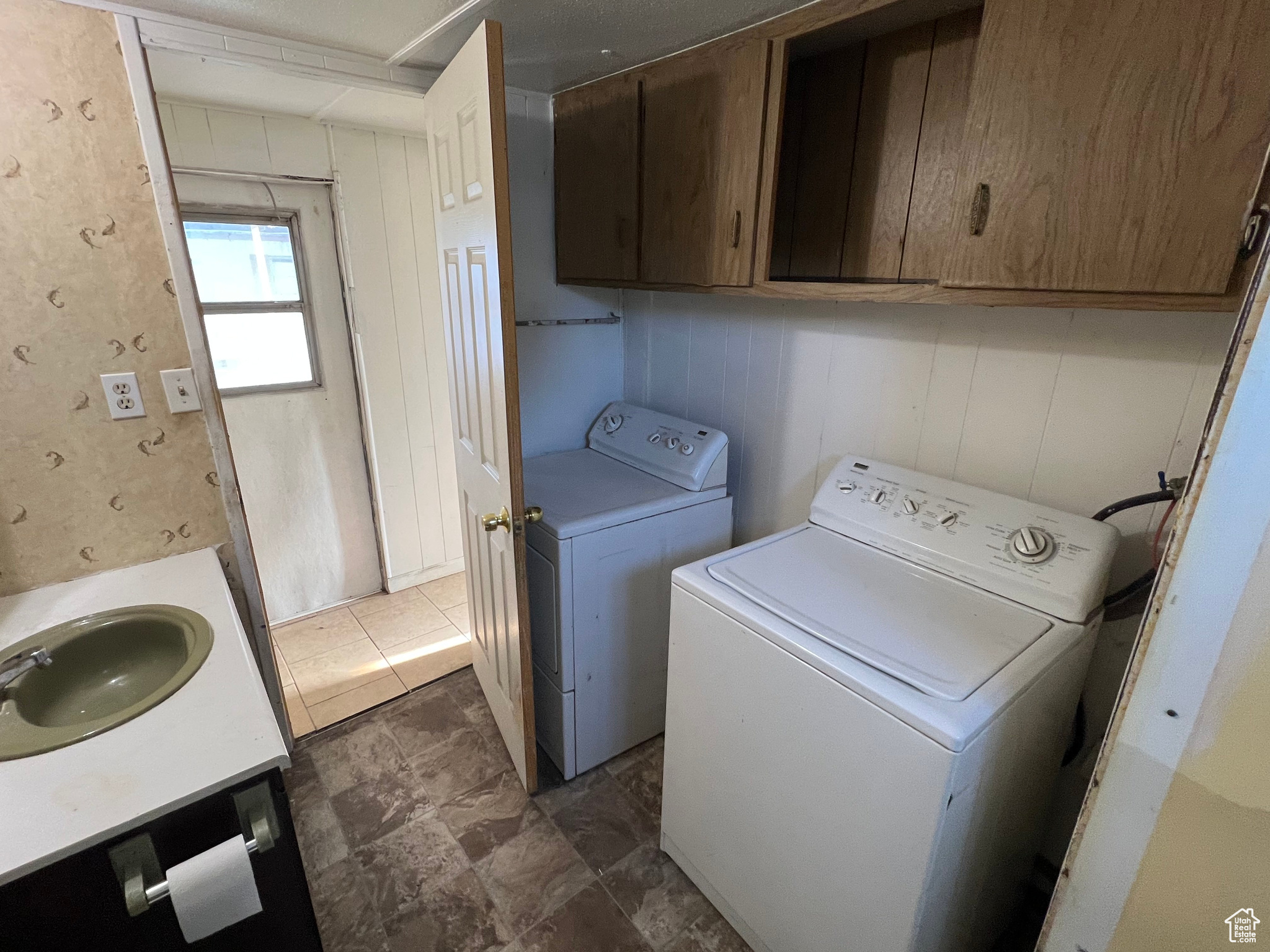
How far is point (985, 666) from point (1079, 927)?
0.38 m

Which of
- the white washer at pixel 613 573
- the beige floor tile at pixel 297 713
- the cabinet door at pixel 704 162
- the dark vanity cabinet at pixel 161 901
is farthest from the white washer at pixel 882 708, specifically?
the beige floor tile at pixel 297 713

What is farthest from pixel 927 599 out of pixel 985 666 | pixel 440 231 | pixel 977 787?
pixel 440 231

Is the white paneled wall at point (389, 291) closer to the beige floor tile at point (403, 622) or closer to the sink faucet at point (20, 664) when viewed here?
the beige floor tile at point (403, 622)

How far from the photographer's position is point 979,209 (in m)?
1.07

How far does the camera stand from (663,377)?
7.41 ft

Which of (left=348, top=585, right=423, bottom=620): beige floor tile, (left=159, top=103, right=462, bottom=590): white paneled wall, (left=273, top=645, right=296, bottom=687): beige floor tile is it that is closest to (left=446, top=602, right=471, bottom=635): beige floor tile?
(left=348, top=585, right=423, bottom=620): beige floor tile

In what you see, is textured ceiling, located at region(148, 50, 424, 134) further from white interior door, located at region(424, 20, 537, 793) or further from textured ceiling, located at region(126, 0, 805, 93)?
white interior door, located at region(424, 20, 537, 793)

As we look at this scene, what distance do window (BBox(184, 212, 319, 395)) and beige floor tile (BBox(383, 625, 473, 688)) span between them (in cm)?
120

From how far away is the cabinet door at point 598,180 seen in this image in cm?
181

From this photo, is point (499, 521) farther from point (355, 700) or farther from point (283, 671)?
point (283, 671)

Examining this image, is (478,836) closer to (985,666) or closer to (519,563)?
(519,563)

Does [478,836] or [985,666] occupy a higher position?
→ [985,666]

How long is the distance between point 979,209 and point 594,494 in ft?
3.92

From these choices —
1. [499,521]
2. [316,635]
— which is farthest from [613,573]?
A: [316,635]
